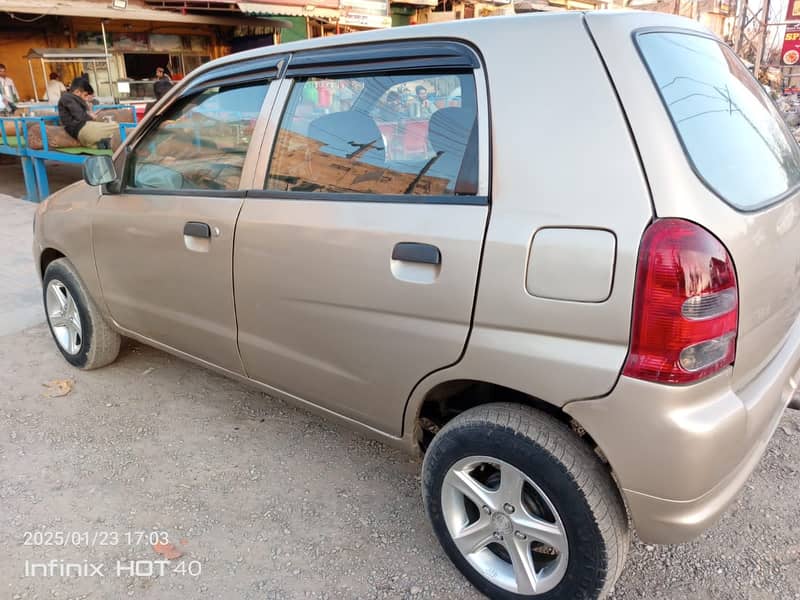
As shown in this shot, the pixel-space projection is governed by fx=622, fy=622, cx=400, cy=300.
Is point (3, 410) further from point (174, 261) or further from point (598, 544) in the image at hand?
point (598, 544)

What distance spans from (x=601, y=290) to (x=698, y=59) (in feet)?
3.13

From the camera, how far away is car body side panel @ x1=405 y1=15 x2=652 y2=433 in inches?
64.5

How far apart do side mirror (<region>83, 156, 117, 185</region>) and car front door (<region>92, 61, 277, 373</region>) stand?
0.07 meters

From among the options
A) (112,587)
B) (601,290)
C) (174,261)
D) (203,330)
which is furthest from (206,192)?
(601,290)

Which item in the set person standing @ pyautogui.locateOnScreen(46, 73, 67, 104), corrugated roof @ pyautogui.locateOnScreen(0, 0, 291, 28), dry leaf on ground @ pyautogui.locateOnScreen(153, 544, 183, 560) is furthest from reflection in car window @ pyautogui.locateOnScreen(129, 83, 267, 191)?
person standing @ pyautogui.locateOnScreen(46, 73, 67, 104)

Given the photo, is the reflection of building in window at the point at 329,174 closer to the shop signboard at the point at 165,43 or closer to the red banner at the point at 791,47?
the shop signboard at the point at 165,43

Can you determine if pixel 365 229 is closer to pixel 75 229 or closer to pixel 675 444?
pixel 675 444

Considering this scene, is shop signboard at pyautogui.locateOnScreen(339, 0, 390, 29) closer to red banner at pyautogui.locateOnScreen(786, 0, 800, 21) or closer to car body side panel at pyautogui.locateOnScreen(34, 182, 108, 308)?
car body side panel at pyautogui.locateOnScreen(34, 182, 108, 308)

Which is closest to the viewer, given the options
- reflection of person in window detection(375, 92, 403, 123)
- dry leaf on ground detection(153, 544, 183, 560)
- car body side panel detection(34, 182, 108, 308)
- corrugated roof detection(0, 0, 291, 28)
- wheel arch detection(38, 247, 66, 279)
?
reflection of person in window detection(375, 92, 403, 123)

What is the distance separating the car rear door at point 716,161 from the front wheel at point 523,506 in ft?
1.70

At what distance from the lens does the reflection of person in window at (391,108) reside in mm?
2219

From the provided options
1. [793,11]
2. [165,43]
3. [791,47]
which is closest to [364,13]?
[165,43]

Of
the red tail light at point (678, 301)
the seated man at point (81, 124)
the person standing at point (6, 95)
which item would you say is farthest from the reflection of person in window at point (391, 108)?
the person standing at point (6, 95)

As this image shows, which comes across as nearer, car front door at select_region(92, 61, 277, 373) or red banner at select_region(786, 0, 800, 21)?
car front door at select_region(92, 61, 277, 373)
